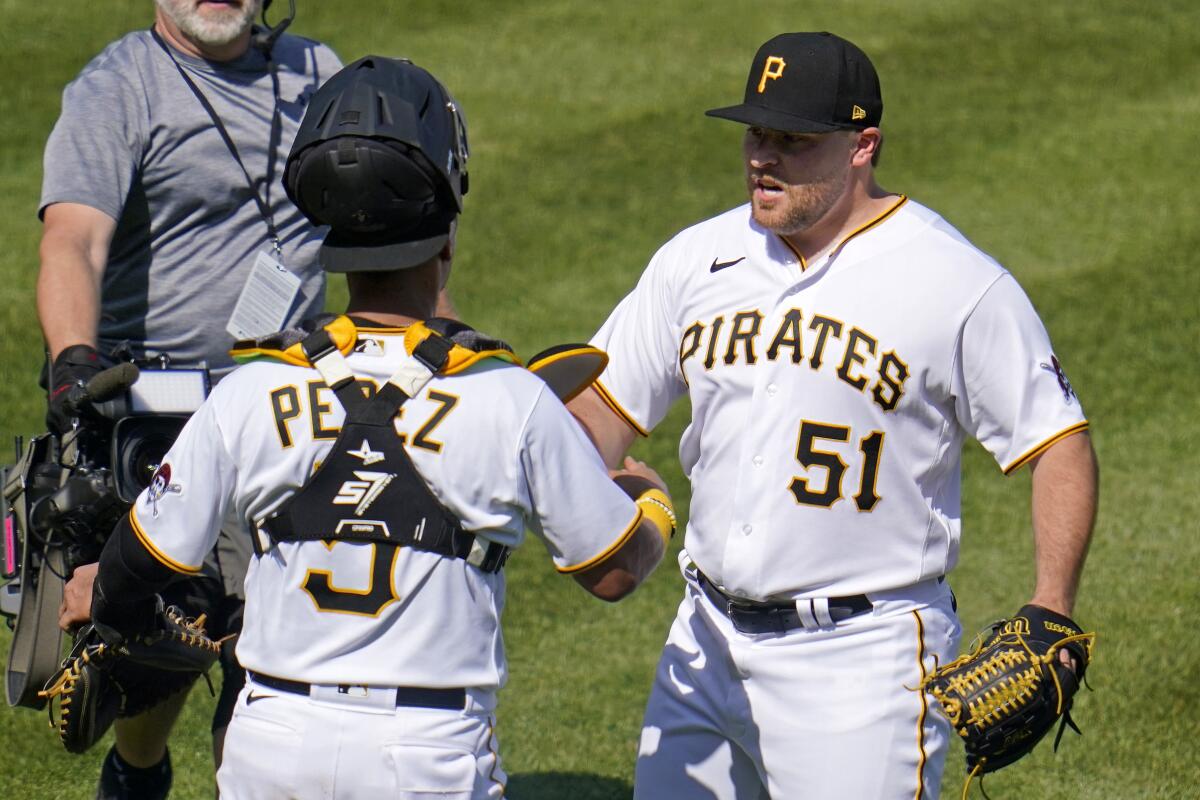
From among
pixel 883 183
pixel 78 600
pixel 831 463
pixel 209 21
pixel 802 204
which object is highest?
pixel 209 21

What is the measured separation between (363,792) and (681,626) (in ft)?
4.34

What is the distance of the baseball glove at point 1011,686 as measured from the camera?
3.50 m

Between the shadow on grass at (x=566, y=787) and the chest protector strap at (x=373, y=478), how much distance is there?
2666 mm

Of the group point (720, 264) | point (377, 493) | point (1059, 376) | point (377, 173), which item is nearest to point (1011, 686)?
point (1059, 376)

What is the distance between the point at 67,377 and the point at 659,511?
1.79 meters

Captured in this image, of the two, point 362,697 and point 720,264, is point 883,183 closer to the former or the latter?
point 720,264

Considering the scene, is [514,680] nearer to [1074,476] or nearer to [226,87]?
[226,87]

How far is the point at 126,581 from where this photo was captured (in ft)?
10.7

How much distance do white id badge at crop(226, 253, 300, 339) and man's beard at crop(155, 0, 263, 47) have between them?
68 cm

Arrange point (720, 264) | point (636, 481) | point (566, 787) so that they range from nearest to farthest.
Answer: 1. point (636, 481)
2. point (720, 264)
3. point (566, 787)

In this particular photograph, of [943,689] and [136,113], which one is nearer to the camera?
[943,689]

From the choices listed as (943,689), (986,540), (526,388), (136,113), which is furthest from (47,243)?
(986,540)

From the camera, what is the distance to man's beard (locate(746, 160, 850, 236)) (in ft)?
13.1

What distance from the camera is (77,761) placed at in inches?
225
